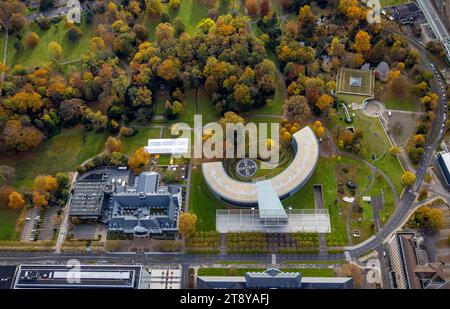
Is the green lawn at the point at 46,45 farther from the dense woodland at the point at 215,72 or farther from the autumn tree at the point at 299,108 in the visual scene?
the autumn tree at the point at 299,108

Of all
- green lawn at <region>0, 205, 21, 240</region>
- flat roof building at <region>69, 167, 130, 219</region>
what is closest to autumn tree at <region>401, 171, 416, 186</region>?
flat roof building at <region>69, 167, 130, 219</region>

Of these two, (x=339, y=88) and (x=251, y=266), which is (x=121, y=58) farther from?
(x=251, y=266)

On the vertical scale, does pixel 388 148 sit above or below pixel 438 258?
above

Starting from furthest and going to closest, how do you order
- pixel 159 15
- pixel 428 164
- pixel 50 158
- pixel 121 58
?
pixel 159 15, pixel 121 58, pixel 50 158, pixel 428 164

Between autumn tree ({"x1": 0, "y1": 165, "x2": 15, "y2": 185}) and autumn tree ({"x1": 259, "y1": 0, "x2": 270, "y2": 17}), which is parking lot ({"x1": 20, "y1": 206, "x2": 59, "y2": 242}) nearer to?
autumn tree ({"x1": 0, "y1": 165, "x2": 15, "y2": 185})

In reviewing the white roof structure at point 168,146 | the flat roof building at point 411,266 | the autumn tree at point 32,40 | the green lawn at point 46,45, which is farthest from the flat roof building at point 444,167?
the autumn tree at point 32,40

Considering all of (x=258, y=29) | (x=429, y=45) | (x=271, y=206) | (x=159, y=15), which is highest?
(x=159, y=15)

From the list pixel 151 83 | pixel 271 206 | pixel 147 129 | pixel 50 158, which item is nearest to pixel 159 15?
pixel 151 83

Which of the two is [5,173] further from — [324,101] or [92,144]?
[324,101]
